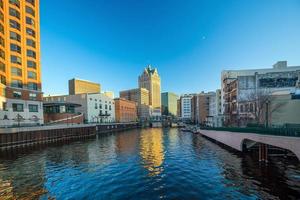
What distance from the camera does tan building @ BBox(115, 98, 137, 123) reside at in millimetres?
143375

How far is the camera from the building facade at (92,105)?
102 m

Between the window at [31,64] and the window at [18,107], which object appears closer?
the window at [18,107]

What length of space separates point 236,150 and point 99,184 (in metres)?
Answer: 31.8

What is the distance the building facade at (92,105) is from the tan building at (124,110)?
54.0ft

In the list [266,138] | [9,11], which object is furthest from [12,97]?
[266,138]

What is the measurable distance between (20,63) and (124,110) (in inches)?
3941

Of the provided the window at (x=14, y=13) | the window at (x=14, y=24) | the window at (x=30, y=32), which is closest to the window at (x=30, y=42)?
the window at (x=30, y=32)

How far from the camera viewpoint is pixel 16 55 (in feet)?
188

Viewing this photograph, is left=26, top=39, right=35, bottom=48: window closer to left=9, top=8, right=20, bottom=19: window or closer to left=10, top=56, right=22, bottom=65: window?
left=10, top=56, right=22, bottom=65: window

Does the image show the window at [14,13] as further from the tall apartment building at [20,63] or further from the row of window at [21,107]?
the row of window at [21,107]

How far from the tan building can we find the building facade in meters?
16.5

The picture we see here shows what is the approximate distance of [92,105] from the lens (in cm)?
10662

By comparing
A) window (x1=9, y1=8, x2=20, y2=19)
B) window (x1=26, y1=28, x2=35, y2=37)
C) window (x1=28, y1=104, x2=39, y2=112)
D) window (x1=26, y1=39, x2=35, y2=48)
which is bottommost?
window (x1=28, y1=104, x2=39, y2=112)

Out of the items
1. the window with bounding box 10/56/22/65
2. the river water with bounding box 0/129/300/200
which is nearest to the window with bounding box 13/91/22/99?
the window with bounding box 10/56/22/65
